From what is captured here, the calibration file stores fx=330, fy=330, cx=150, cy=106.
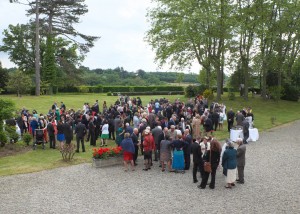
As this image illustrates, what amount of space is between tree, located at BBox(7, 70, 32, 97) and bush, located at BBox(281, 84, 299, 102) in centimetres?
3299

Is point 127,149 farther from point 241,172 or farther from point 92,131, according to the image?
point 92,131

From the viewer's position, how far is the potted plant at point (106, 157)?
13859mm

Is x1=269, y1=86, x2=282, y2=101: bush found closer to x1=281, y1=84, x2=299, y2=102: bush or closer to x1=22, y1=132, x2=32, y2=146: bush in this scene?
x1=281, y1=84, x2=299, y2=102: bush

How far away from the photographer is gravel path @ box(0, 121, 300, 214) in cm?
957

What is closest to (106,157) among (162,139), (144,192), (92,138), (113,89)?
(162,139)

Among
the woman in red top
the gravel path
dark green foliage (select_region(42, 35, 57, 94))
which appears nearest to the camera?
the gravel path

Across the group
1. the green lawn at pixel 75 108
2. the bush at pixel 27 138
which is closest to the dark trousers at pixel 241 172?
the green lawn at pixel 75 108

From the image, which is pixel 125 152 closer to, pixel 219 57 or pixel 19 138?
pixel 19 138

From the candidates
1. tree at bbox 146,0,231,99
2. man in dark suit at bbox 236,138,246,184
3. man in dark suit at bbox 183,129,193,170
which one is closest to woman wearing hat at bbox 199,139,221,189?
man in dark suit at bbox 236,138,246,184

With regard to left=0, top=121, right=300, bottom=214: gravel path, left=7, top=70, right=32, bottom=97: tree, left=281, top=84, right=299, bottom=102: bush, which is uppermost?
left=7, top=70, right=32, bottom=97: tree

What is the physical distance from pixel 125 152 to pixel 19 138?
791 cm

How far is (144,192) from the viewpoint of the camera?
1085 centimetres

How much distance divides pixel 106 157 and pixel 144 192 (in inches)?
141

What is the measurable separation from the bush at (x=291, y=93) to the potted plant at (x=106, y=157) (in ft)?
113
